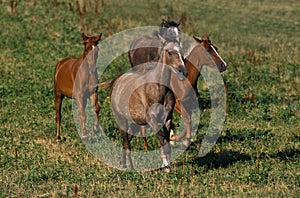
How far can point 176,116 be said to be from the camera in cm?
1777

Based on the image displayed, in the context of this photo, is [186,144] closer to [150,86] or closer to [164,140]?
[164,140]

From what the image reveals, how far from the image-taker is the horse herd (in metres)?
11.3

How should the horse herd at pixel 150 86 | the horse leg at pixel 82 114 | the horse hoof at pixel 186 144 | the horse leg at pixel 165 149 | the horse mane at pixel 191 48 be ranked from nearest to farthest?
the horse herd at pixel 150 86
the horse leg at pixel 165 149
the horse hoof at pixel 186 144
the horse mane at pixel 191 48
the horse leg at pixel 82 114

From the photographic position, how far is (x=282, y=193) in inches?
384

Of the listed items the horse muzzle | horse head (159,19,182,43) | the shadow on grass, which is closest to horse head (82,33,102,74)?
horse head (159,19,182,43)

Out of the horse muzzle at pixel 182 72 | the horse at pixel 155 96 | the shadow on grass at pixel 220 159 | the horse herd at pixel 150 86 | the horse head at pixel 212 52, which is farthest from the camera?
the horse head at pixel 212 52

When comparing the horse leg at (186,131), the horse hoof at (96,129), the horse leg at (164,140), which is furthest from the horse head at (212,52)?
the horse leg at (164,140)

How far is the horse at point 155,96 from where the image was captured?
1093 centimetres

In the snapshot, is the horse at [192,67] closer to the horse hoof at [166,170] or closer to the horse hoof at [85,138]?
the horse hoof at [85,138]

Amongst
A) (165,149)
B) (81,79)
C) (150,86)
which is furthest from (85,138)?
(150,86)

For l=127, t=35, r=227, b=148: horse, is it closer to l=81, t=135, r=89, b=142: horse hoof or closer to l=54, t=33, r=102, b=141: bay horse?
l=54, t=33, r=102, b=141: bay horse

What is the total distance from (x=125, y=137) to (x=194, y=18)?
23569 millimetres

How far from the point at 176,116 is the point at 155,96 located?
647cm

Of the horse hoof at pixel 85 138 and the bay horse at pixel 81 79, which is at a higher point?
the bay horse at pixel 81 79
